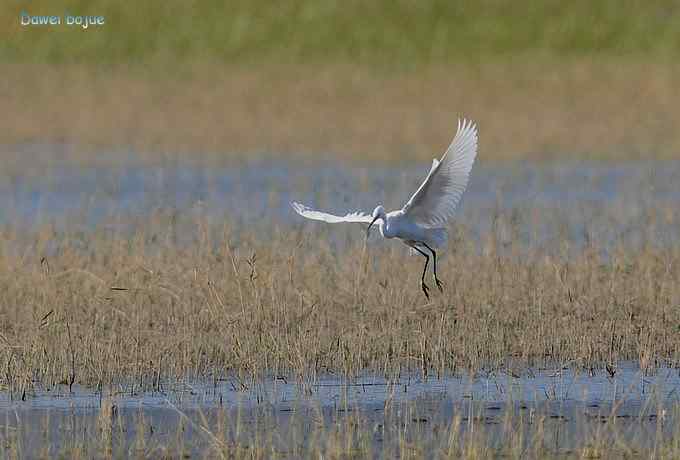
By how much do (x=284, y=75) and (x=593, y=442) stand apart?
84.2ft

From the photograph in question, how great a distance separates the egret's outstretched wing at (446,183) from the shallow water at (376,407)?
1.96 metres

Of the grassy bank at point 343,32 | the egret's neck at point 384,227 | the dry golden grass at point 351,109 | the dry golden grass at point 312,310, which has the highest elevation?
the grassy bank at point 343,32

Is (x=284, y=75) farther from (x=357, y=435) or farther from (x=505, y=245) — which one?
(x=357, y=435)

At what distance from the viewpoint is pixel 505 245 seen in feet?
39.6

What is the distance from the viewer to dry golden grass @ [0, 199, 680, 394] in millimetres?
9039

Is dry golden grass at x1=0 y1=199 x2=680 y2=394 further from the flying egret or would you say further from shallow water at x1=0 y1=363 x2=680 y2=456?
the flying egret

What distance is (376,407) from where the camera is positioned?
26.5ft

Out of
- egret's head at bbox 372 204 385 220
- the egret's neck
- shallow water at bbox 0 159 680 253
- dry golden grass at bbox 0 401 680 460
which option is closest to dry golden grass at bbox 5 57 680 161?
shallow water at bbox 0 159 680 253

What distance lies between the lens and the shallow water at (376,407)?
7.51m

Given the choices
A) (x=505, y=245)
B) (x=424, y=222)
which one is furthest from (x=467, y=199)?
(x=424, y=222)

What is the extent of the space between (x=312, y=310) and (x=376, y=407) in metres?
1.86

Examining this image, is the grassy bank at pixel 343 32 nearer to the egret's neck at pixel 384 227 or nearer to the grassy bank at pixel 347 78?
the grassy bank at pixel 347 78

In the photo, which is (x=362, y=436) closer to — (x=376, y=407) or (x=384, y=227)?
(x=376, y=407)

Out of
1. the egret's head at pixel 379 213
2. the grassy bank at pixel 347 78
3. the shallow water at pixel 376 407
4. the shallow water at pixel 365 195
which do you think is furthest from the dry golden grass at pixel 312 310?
the grassy bank at pixel 347 78
